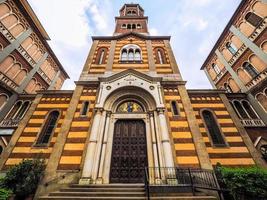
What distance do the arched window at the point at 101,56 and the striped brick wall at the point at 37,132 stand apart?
4.44m

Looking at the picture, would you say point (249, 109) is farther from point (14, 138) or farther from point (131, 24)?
point (14, 138)

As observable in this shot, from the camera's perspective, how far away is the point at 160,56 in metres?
15.9

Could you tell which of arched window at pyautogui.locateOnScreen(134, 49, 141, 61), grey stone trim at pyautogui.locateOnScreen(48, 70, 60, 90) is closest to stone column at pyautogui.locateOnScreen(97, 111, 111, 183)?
arched window at pyautogui.locateOnScreen(134, 49, 141, 61)

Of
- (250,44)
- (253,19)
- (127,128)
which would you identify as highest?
(253,19)

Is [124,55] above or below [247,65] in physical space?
above

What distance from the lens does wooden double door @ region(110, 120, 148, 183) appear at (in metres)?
9.09

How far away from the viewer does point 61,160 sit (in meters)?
9.03

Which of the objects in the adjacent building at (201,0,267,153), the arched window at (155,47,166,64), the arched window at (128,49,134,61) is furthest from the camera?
the arched window at (128,49,134,61)

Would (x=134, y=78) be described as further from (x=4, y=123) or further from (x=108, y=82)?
(x=4, y=123)

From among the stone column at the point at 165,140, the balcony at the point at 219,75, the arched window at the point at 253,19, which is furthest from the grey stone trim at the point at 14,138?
the arched window at the point at 253,19

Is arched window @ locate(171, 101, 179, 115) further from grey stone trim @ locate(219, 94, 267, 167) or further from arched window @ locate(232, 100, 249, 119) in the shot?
arched window @ locate(232, 100, 249, 119)

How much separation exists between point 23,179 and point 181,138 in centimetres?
882

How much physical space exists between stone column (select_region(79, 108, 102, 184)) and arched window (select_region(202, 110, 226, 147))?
7.91m

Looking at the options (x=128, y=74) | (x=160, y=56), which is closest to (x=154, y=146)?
(x=128, y=74)
